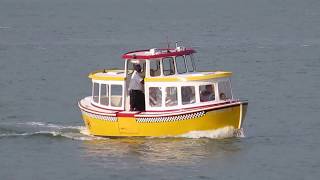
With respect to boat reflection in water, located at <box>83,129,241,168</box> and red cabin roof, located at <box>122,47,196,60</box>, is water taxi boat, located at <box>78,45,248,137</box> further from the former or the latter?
boat reflection in water, located at <box>83,129,241,168</box>

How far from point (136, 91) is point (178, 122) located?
6.81ft

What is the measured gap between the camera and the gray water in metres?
37.6

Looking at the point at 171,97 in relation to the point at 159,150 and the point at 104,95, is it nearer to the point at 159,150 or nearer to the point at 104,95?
the point at 159,150

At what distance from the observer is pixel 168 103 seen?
40250mm

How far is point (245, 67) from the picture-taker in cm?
6931

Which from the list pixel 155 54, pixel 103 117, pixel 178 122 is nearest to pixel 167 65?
pixel 155 54

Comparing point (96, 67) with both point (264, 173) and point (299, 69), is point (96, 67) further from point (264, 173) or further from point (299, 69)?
point (264, 173)

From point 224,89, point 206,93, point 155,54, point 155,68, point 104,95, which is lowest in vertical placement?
point 104,95

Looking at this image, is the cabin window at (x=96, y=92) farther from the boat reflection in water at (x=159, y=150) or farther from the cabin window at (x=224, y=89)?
the cabin window at (x=224, y=89)

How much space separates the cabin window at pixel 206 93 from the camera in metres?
39.7

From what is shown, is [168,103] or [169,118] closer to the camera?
[169,118]

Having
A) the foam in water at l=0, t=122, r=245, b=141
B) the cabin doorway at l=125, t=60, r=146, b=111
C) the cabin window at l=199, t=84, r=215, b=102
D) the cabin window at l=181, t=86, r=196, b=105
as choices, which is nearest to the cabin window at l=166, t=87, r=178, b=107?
the cabin window at l=181, t=86, r=196, b=105

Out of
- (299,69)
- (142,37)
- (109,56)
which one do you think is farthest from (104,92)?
(142,37)

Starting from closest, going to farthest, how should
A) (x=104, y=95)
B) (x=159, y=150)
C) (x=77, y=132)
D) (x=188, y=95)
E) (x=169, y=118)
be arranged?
(x=159, y=150) < (x=169, y=118) < (x=188, y=95) < (x=104, y=95) < (x=77, y=132)
